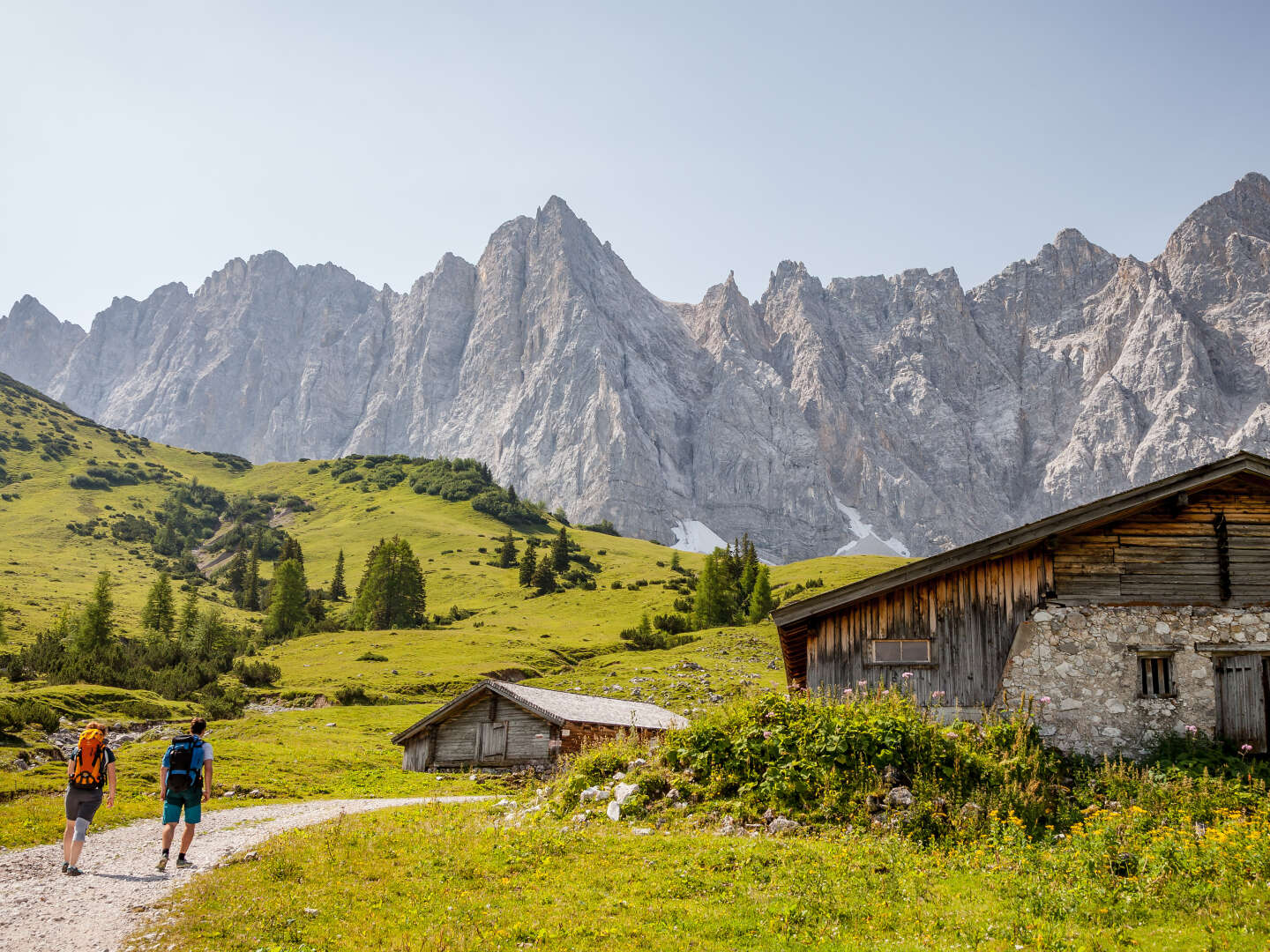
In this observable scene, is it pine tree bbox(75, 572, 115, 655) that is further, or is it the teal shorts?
pine tree bbox(75, 572, 115, 655)

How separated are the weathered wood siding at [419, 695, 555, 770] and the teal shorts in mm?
24866

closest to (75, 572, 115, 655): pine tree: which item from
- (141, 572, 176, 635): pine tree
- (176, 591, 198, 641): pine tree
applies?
(176, 591, 198, 641): pine tree

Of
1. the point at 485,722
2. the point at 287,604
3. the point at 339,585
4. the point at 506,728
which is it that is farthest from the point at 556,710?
the point at 339,585

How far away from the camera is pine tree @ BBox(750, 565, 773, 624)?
107 m

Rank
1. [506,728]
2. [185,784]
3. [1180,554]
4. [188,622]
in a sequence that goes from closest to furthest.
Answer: [185,784]
[1180,554]
[506,728]
[188,622]

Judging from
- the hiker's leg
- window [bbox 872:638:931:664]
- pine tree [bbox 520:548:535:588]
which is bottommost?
the hiker's leg

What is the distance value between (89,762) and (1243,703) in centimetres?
2205

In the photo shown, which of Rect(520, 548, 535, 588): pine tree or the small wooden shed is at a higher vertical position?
Rect(520, 548, 535, 588): pine tree

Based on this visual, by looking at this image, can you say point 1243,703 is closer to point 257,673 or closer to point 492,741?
point 492,741

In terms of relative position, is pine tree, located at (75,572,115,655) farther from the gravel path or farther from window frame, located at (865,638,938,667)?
window frame, located at (865,638,938,667)

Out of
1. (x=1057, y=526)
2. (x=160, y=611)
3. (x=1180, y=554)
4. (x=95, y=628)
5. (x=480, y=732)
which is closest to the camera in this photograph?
(x=1057, y=526)

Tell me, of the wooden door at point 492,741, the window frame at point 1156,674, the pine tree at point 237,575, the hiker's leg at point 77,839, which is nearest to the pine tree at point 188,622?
the pine tree at point 237,575

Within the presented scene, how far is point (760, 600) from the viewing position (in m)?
109

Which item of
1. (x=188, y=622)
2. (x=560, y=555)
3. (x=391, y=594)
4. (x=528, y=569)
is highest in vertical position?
(x=560, y=555)
